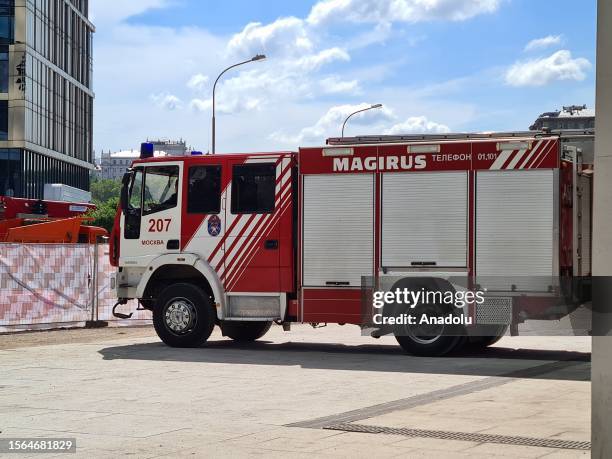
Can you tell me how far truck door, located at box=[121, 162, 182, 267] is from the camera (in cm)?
1636

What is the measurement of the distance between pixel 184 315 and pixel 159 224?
157 cm

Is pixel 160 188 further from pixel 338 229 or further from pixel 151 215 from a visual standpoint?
pixel 338 229

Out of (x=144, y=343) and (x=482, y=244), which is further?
(x=144, y=343)

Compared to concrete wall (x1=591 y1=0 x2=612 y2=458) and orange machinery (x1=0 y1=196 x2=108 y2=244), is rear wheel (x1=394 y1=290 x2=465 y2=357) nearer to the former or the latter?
concrete wall (x1=591 y1=0 x2=612 y2=458)

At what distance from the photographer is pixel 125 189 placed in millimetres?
16734

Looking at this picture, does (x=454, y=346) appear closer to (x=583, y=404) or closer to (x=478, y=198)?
(x=478, y=198)

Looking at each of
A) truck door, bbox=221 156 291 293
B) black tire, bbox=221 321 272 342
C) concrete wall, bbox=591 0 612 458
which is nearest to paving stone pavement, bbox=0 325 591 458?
black tire, bbox=221 321 272 342

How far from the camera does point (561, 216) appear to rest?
1400cm

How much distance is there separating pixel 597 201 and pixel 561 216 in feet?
28.9

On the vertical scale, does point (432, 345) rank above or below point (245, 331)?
above

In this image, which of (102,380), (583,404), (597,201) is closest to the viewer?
(597,201)

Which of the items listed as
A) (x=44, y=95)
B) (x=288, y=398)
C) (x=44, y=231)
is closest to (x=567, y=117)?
(x=44, y=95)

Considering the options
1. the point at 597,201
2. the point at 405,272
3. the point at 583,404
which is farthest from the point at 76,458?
the point at 405,272

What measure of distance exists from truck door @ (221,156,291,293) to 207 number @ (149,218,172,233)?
1135mm
